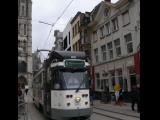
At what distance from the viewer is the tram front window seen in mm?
12660

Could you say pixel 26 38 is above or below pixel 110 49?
above

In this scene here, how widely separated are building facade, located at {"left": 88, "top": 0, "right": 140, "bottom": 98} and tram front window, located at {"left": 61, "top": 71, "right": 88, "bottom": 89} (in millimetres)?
13241

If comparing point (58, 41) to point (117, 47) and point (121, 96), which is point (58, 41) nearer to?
point (117, 47)

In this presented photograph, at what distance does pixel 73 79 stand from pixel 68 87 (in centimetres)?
43

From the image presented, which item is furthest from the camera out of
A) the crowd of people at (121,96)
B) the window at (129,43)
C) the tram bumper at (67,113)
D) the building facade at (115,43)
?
the window at (129,43)

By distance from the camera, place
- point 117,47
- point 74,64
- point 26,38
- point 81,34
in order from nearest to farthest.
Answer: point 74,64 < point 117,47 < point 81,34 < point 26,38

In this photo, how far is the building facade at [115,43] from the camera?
2634 centimetres

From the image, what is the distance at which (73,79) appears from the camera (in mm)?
12773

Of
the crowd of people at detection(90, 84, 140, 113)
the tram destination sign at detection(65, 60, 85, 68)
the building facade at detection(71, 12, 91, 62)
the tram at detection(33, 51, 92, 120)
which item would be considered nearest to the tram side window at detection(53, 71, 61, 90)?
the tram at detection(33, 51, 92, 120)

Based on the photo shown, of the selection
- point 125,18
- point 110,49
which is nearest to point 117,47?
point 110,49

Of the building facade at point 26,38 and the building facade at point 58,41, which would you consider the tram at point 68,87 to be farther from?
the building facade at point 26,38

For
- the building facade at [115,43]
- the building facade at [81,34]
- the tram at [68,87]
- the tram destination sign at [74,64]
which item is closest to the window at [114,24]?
the building facade at [115,43]
